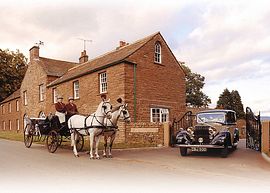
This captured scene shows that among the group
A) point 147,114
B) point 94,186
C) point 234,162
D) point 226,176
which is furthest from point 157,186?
point 147,114

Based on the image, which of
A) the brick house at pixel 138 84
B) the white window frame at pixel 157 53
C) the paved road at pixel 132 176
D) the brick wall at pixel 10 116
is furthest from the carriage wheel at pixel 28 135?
the brick wall at pixel 10 116

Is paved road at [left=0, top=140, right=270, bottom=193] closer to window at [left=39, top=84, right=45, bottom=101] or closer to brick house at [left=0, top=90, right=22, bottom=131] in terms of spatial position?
window at [left=39, top=84, right=45, bottom=101]

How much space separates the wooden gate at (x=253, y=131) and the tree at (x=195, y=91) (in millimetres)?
39805

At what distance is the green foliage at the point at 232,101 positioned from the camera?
5184cm

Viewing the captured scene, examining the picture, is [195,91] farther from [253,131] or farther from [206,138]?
[206,138]

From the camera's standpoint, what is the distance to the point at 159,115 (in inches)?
890

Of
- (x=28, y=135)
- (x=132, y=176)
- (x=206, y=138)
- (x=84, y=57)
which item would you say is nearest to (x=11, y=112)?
(x=84, y=57)

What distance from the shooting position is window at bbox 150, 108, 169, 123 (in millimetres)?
22094

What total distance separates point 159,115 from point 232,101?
3344cm

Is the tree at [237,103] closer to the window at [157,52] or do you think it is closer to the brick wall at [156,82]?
the brick wall at [156,82]

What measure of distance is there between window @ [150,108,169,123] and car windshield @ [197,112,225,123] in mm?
6538

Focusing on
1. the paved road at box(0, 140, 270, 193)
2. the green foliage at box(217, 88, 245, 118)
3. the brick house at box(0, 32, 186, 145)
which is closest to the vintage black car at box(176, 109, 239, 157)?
the paved road at box(0, 140, 270, 193)

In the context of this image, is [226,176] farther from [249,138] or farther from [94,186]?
[249,138]

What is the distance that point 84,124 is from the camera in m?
12.7
